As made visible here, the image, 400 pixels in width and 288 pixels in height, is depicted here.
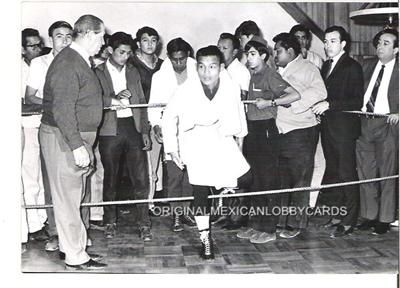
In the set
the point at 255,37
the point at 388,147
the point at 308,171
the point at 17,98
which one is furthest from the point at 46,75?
the point at 388,147

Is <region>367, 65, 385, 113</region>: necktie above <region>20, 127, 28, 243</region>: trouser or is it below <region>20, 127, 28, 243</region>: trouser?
above

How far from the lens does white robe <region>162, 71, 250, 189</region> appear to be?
3.11 meters

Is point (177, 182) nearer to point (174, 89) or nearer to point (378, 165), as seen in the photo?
point (174, 89)

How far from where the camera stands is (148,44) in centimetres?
312

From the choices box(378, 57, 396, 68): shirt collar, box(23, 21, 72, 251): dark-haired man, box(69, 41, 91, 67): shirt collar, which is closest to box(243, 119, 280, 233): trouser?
box(378, 57, 396, 68): shirt collar

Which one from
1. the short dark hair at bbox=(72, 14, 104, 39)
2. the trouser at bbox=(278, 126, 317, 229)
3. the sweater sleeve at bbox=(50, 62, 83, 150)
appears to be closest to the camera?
the sweater sleeve at bbox=(50, 62, 83, 150)

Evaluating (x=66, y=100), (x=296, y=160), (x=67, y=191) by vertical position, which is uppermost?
(x=66, y=100)

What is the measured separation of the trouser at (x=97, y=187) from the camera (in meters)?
3.13

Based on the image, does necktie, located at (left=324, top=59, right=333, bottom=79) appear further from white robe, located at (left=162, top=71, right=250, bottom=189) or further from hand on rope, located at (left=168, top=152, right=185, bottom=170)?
hand on rope, located at (left=168, top=152, right=185, bottom=170)

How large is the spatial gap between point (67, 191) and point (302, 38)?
1.11 m

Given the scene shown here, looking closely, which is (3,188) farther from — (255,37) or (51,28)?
(255,37)

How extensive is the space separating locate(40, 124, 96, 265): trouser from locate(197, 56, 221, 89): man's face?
48cm

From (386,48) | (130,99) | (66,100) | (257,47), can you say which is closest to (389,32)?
(386,48)

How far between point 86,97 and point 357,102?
1.08 metres
